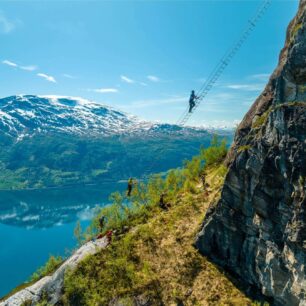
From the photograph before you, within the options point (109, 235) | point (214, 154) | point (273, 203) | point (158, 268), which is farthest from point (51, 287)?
point (214, 154)

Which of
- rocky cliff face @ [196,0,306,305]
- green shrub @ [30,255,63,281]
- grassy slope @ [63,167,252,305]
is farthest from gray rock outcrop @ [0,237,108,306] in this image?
rocky cliff face @ [196,0,306,305]

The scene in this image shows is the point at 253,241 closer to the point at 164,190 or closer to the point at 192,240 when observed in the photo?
the point at 192,240

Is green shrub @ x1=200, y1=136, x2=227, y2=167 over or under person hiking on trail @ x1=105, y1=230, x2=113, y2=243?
over

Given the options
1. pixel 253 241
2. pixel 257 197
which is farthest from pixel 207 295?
pixel 257 197

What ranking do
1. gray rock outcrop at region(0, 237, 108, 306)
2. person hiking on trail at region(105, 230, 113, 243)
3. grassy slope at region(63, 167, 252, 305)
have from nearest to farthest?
grassy slope at region(63, 167, 252, 305), gray rock outcrop at region(0, 237, 108, 306), person hiking on trail at region(105, 230, 113, 243)

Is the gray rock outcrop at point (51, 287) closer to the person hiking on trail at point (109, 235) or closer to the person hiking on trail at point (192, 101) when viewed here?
the person hiking on trail at point (109, 235)

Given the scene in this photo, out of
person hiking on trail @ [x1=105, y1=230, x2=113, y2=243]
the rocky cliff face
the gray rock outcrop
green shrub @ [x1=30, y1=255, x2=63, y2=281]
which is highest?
the rocky cliff face

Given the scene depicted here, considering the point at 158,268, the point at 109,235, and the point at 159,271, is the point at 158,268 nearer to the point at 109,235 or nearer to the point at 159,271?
the point at 159,271

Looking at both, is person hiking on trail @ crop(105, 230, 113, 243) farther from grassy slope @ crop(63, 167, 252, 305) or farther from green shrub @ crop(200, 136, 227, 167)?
green shrub @ crop(200, 136, 227, 167)

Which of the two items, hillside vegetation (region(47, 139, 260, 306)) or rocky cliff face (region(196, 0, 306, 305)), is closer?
rocky cliff face (region(196, 0, 306, 305))

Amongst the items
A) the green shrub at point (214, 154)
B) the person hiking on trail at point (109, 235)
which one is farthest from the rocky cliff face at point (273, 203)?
the green shrub at point (214, 154)
